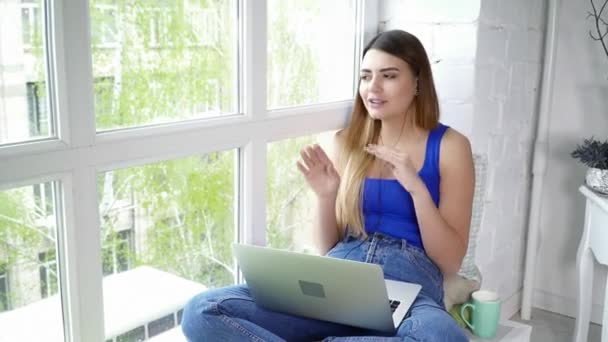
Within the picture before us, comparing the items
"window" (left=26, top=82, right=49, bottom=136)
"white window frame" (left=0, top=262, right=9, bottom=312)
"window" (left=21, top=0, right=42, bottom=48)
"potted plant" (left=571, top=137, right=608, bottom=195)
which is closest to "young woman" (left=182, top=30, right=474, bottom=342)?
"white window frame" (left=0, top=262, right=9, bottom=312)

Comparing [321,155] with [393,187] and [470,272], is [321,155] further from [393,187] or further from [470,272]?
[470,272]

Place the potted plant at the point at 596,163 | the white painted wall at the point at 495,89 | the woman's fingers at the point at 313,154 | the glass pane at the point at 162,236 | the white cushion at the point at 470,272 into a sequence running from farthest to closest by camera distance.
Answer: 1. the potted plant at the point at 596,163
2. the white painted wall at the point at 495,89
3. the white cushion at the point at 470,272
4. the woman's fingers at the point at 313,154
5. the glass pane at the point at 162,236

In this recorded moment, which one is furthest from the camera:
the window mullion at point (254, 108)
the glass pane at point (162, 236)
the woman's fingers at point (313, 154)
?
the window mullion at point (254, 108)

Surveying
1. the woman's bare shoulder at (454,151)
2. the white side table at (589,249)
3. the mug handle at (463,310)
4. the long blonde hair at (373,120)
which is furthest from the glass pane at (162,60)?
the white side table at (589,249)

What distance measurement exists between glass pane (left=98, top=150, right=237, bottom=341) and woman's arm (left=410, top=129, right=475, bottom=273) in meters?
0.50

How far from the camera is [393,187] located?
5.15ft

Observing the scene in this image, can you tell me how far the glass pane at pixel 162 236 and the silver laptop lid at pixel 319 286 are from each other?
0.25m

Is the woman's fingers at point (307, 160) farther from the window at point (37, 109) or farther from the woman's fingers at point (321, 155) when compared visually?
the window at point (37, 109)

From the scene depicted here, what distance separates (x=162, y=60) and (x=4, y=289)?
58 centimetres

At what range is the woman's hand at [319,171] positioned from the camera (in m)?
1.51

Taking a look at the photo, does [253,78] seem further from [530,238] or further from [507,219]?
[530,238]

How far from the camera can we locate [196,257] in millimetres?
1593

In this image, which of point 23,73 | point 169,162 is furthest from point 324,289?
point 23,73

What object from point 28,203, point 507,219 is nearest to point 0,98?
point 28,203
